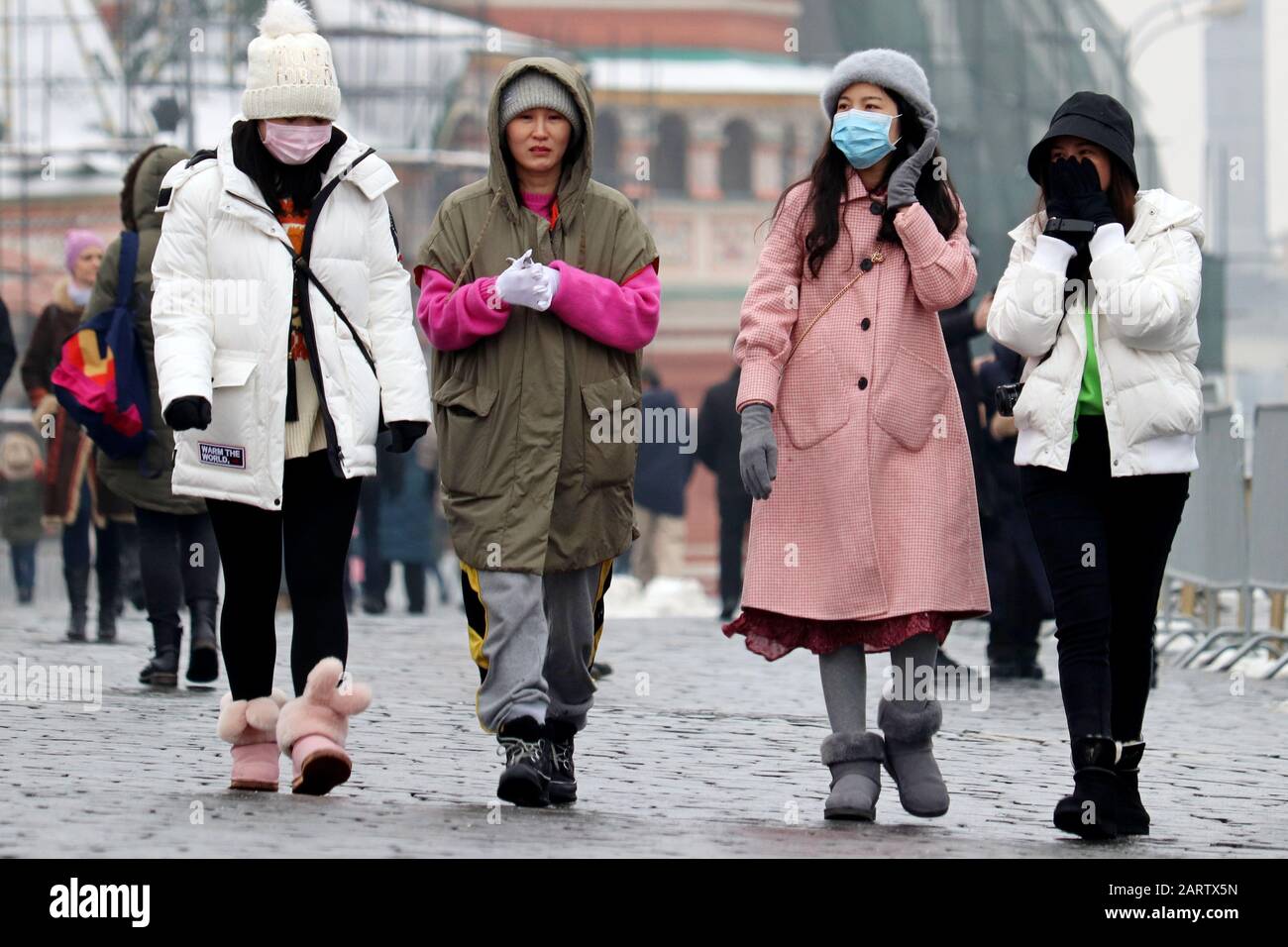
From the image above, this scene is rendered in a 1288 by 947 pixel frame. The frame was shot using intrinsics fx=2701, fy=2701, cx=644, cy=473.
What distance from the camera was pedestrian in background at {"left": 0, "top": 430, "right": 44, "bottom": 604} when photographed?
70.7 ft

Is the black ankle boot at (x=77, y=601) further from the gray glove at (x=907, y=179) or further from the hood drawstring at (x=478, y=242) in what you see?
the gray glove at (x=907, y=179)

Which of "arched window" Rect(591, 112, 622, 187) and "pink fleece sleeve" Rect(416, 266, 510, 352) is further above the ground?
"arched window" Rect(591, 112, 622, 187)

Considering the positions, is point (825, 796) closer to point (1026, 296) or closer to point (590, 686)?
point (590, 686)

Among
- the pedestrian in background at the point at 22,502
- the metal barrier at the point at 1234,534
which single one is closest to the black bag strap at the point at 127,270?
the metal barrier at the point at 1234,534

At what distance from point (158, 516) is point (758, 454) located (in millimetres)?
4236

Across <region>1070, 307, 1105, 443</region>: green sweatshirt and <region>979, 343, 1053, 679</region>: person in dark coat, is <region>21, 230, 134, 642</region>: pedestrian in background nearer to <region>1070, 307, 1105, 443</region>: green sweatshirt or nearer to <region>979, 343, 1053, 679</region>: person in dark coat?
<region>979, 343, 1053, 679</region>: person in dark coat

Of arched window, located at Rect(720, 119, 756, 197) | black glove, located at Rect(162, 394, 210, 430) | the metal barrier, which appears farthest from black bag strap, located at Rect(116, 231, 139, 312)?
arched window, located at Rect(720, 119, 756, 197)

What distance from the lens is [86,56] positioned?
39438mm

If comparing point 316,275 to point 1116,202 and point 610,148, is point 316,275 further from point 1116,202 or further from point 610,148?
point 610,148

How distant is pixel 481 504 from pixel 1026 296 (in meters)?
1.44

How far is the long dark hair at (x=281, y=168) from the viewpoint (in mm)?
6828

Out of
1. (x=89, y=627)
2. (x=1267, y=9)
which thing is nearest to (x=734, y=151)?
(x=1267, y=9)

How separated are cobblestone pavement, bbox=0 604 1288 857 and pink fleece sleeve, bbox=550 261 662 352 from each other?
1179 mm

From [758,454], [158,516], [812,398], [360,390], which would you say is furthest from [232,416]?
[158,516]
